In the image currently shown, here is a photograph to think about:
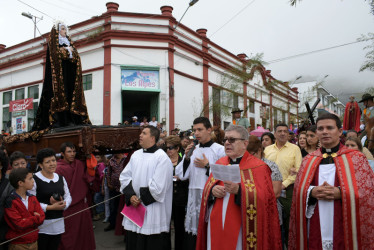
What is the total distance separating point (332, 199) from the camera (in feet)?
9.57

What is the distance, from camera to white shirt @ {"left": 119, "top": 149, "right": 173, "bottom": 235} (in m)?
3.88

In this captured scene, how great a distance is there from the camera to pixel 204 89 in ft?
63.2

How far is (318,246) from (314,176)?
69 cm

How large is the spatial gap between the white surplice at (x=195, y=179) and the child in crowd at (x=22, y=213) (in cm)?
184

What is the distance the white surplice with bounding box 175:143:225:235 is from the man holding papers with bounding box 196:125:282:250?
573 mm

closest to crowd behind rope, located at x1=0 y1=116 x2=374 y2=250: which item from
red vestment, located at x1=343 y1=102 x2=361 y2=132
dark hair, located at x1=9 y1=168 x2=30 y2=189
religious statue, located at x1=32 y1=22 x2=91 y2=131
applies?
dark hair, located at x1=9 y1=168 x2=30 y2=189

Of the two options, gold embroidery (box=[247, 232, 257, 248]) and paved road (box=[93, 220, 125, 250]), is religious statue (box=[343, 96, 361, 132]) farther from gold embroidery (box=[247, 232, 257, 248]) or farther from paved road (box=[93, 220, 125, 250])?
gold embroidery (box=[247, 232, 257, 248])

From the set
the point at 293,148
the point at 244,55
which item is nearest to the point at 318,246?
the point at 293,148

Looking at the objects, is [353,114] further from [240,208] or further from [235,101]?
[235,101]

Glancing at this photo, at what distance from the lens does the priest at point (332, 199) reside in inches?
110

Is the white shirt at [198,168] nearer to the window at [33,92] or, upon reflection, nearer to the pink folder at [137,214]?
the pink folder at [137,214]

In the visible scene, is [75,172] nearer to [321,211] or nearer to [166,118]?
[321,211]

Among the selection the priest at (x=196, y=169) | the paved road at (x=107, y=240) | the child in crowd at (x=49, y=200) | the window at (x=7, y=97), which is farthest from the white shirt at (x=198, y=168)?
the window at (x=7, y=97)

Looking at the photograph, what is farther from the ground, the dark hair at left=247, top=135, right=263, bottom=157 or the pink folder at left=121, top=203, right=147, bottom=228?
the dark hair at left=247, top=135, right=263, bottom=157
